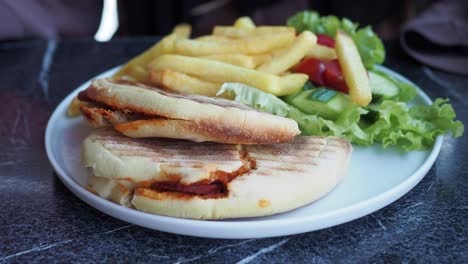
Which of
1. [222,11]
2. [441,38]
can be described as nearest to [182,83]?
[441,38]

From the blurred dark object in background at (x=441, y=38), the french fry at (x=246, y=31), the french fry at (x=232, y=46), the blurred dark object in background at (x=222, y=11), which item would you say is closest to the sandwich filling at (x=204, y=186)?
the french fry at (x=232, y=46)

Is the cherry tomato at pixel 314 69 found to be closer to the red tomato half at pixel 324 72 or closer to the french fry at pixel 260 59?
the red tomato half at pixel 324 72

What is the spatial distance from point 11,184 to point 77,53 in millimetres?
1725

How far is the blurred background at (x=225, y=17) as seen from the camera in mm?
3578

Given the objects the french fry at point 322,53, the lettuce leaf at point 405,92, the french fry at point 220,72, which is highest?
the french fry at point 220,72

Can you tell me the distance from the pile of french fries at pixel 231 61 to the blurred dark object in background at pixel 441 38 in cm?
102

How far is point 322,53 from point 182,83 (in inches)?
29.9

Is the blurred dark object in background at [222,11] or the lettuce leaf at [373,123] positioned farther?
the blurred dark object in background at [222,11]

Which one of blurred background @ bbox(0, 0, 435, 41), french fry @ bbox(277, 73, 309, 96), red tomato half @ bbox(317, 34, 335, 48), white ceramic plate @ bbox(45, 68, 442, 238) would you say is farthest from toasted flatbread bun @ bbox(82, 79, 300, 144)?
blurred background @ bbox(0, 0, 435, 41)

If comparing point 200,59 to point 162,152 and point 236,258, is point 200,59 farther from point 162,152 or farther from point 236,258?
point 236,258

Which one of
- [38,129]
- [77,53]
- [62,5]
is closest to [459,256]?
[38,129]

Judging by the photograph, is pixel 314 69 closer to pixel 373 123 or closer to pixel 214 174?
pixel 373 123

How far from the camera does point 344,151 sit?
80.8 inches

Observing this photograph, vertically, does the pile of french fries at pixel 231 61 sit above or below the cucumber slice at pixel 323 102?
above
